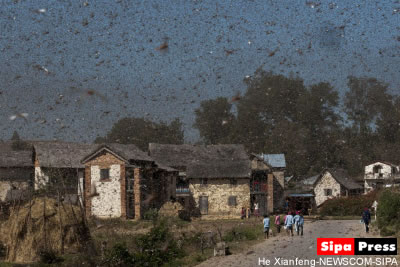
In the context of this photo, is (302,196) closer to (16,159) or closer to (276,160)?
(276,160)

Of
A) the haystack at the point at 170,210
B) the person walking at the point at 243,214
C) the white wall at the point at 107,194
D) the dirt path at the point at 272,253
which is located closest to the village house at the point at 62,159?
the white wall at the point at 107,194

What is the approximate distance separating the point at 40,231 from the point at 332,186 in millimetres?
66871

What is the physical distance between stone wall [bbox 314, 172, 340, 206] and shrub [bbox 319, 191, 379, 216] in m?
14.5

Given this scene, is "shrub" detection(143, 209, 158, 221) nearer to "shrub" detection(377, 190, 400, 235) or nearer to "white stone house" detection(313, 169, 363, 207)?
"shrub" detection(377, 190, 400, 235)

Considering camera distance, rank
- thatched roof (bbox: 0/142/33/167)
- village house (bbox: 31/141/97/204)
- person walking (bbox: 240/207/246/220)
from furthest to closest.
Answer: thatched roof (bbox: 0/142/33/167)
person walking (bbox: 240/207/246/220)
village house (bbox: 31/141/97/204)

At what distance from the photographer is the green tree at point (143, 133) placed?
117 m

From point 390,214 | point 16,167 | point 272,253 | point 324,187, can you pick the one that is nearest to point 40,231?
point 272,253

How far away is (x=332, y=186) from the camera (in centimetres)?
9350

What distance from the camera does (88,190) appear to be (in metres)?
66.6

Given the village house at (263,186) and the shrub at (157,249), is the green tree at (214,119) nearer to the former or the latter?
the village house at (263,186)

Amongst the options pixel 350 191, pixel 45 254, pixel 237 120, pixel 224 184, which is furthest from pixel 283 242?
pixel 237 120

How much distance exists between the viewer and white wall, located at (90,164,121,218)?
65750mm

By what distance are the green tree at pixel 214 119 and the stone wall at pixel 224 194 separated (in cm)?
4900

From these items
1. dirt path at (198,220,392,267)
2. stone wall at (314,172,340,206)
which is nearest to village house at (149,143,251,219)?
stone wall at (314,172,340,206)
